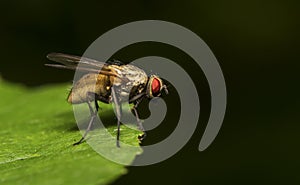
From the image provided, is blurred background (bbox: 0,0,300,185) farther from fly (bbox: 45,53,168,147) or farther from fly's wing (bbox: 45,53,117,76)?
fly's wing (bbox: 45,53,117,76)

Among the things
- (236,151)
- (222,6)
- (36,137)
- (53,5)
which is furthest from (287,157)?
(53,5)

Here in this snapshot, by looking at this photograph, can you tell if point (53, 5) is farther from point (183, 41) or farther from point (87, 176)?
point (87, 176)

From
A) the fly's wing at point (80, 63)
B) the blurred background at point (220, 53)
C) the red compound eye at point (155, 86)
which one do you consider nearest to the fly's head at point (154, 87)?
the red compound eye at point (155, 86)

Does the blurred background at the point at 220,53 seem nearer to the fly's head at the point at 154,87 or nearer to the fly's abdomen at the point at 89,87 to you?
the fly's head at the point at 154,87

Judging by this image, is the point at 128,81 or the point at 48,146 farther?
the point at 128,81

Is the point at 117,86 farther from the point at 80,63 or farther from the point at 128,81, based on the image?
the point at 80,63

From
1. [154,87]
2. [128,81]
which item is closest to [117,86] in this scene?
[128,81]

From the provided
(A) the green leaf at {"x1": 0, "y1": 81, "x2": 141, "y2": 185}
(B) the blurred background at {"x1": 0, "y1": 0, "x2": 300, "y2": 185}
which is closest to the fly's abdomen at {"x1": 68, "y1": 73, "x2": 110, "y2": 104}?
(A) the green leaf at {"x1": 0, "y1": 81, "x2": 141, "y2": 185}
